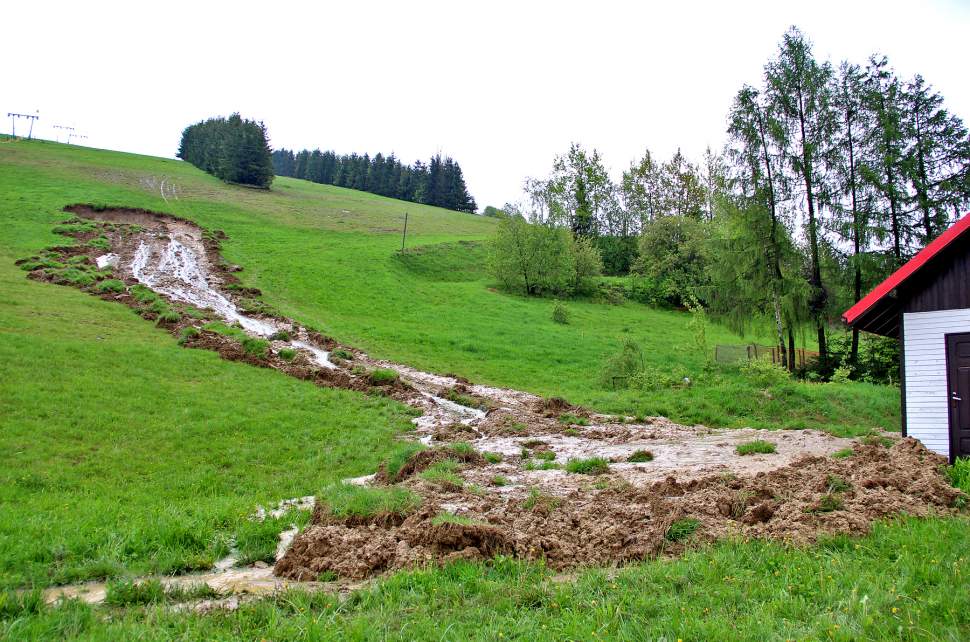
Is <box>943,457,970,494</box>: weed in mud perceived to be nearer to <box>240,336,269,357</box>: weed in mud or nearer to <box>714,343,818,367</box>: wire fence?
<box>714,343,818,367</box>: wire fence

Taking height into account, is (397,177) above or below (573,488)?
above

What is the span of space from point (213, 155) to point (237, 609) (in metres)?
108

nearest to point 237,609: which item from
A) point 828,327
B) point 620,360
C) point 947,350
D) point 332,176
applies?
point 947,350

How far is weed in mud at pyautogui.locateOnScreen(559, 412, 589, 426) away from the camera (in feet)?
57.0

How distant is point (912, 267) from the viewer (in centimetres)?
1205

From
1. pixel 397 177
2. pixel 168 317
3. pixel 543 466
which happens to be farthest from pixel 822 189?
pixel 397 177

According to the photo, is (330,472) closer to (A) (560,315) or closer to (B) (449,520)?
(B) (449,520)

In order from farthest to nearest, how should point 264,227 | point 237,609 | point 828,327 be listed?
point 264,227, point 828,327, point 237,609

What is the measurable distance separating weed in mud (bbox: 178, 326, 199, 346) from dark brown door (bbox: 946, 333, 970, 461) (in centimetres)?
2466

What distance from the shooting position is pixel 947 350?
1192cm

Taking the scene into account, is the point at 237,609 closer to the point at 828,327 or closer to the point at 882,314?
the point at 882,314

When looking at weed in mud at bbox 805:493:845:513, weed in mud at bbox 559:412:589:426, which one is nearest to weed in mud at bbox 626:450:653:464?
weed in mud at bbox 559:412:589:426

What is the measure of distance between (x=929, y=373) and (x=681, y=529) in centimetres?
887

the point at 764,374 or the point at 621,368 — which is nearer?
the point at 764,374
